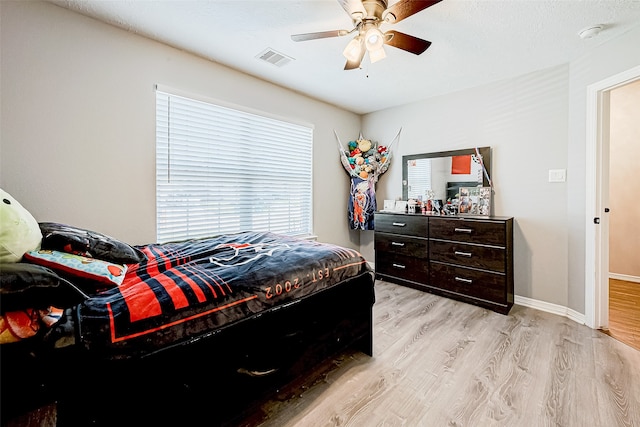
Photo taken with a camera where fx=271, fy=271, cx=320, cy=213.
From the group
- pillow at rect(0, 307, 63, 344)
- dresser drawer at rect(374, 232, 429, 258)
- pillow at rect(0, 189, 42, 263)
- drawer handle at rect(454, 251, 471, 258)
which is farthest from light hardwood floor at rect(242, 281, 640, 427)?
pillow at rect(0, 189, 42, 263)

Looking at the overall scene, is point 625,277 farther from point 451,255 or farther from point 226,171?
point 226,171

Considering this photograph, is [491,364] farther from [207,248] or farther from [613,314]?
[207,248]

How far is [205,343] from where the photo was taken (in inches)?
46.0

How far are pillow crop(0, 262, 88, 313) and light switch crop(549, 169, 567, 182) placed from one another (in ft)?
12.1

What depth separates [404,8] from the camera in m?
1.54

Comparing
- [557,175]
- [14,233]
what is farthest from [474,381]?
[14,233]

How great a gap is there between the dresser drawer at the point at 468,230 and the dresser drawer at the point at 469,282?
0.32 metres

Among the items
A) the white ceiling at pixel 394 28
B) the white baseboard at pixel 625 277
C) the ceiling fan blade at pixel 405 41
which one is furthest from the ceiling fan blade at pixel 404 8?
the white baseboard at pixel 625 277

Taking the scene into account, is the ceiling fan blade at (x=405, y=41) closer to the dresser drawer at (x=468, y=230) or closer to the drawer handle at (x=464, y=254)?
the dresser drawer at (x=468, y=230)

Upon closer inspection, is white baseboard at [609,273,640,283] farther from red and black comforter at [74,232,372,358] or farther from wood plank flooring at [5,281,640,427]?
red and black comforter at [74,232,372,358]

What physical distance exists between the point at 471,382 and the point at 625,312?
85.1 inches

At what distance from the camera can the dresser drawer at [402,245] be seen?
3147 mm

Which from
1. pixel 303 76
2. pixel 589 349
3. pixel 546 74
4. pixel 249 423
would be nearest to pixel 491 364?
pixel 589 349

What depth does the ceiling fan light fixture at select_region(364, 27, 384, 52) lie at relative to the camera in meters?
1.68
